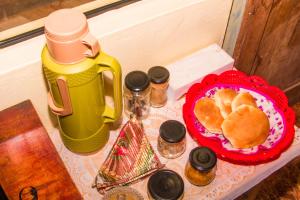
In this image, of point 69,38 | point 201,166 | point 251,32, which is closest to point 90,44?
point 69,38

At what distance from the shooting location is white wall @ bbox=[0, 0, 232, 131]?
2.75ft

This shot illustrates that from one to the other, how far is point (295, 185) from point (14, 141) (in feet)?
4.35

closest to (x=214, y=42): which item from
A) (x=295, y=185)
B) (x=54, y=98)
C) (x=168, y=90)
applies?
(x=168, y=90)

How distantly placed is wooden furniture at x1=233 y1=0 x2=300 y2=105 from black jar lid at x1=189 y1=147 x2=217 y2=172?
477 millimetres

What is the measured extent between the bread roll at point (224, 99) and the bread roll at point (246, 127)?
0.03 m

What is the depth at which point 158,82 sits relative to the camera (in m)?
0.96

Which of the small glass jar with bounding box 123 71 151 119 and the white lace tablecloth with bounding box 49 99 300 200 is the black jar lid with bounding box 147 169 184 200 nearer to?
the white lace tablecloth with bounding box 49 99 300 200

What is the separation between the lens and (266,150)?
91 centimetres

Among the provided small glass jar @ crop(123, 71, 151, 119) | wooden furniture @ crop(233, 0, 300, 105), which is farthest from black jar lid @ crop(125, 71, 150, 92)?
wooden furniture @ crop(233, 0, 300, 105)

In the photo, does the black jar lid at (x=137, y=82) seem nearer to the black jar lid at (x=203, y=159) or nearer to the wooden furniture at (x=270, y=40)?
the black jar lid at (x=203, y=159)

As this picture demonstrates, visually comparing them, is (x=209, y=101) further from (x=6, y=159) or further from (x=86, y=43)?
(x=6, y=159)

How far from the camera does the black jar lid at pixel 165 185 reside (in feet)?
2.60

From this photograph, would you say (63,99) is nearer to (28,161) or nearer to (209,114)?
(28,161)


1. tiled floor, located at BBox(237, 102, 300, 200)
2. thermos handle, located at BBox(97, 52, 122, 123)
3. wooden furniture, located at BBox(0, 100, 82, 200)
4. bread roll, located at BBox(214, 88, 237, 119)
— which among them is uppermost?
thermos handle, located at BBox(97, 52, 122, 123)
